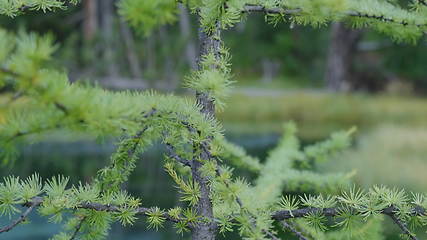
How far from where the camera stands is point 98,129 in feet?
2.63

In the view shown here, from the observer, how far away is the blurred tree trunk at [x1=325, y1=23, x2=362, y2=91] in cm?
1261

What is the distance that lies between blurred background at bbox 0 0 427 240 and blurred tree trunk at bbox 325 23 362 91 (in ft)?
0.07

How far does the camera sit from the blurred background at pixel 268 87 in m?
5.56

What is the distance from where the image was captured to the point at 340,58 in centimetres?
1284

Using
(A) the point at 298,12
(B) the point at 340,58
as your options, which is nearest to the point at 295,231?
(A) the point at 298,12

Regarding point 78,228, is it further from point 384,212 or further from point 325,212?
point 384,212

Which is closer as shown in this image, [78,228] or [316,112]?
[78,228]

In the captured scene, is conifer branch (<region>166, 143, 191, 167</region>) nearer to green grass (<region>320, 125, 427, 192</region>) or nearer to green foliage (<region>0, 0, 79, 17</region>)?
green foliage (<region>0, 0, 79, 17</region>)

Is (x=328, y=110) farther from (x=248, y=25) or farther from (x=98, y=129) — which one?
(x=98, y=129)

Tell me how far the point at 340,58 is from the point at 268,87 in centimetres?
171

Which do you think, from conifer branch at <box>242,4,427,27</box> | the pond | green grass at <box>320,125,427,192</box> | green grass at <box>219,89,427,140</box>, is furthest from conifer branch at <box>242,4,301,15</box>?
green grass at <box>219,89,427,140</box>

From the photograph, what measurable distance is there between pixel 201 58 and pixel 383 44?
13.2 m

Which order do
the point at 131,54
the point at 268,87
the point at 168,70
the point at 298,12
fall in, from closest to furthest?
the point at 298,12, the point at 168,70, the point at 131,54, the point at 268,87

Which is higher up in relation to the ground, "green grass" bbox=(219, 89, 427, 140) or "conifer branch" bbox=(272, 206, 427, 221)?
"conifer branch" bbox=(272, 206, 427, 221)
